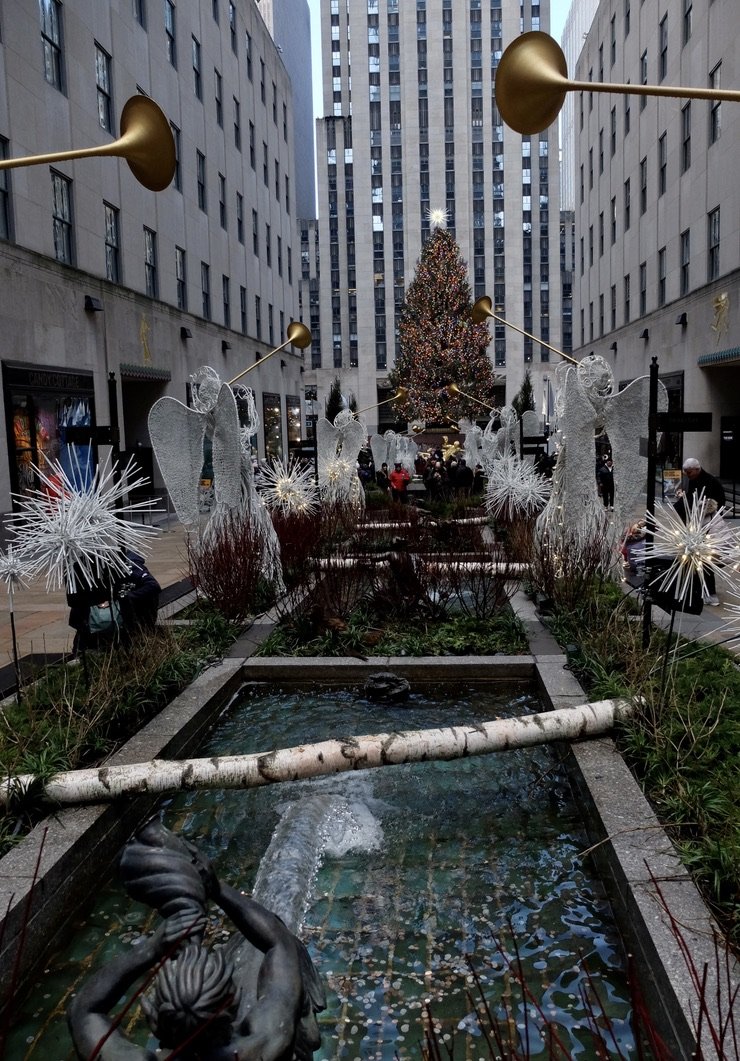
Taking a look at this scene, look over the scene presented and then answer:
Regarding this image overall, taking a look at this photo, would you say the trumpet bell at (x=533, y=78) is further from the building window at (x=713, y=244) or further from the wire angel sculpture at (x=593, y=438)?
the building window at (x=713, y=244)

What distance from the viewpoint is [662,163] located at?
31.9 metres

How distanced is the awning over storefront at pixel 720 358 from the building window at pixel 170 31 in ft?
62.5

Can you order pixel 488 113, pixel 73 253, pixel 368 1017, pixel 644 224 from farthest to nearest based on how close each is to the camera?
pixel 488 113 < pixel 644 224 < pixel 73 253 < pixel 368 1017

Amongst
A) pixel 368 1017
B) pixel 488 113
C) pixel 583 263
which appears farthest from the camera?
pixel 488 113

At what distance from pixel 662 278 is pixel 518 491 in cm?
2079

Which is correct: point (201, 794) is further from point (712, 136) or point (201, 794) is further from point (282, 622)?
point (712, 136)

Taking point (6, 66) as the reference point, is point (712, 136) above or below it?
above

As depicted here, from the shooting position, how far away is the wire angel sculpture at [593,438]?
10305 mm

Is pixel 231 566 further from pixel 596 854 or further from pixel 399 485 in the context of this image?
pixel 399 485

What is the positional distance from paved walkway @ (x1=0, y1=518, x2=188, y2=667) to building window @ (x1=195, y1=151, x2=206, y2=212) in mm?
Answer: 19485

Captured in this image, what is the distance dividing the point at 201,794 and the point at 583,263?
46434 mm

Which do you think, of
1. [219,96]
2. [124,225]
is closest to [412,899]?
[124,225]

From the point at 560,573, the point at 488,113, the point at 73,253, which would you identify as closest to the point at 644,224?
the point at 73,253

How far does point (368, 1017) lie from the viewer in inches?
140
